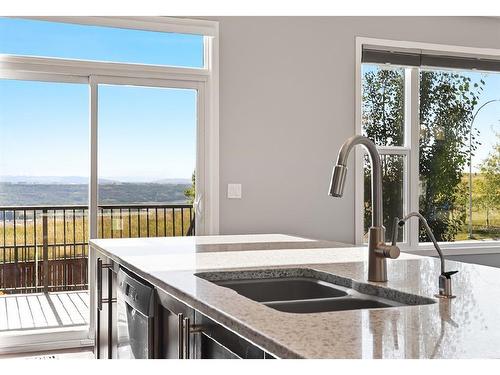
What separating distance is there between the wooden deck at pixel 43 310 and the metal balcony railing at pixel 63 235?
2.2 inches

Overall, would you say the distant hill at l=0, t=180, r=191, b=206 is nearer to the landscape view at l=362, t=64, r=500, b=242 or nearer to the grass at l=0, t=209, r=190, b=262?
the grass at l=0, t=209, r=190, b=262

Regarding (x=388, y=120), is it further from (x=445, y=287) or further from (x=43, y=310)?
(x=445, y=287)

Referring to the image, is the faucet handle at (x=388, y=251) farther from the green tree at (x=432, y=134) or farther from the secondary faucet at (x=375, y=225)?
the green tree at (x=432, y=134)

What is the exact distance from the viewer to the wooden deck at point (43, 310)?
411 centimetres

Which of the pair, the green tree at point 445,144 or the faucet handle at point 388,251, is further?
the green tree at point 445,144

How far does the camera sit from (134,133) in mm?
4320

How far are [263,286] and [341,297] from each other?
0.34m

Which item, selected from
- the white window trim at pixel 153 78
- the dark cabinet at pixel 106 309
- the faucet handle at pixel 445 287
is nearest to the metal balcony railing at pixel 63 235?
the white window trim at pixel 153 78

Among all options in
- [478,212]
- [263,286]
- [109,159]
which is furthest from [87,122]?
[478,212]

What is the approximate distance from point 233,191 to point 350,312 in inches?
124

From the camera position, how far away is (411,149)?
17.0ft

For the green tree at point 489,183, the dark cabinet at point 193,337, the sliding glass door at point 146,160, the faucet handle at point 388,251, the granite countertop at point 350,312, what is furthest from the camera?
the green tree at point 489,183

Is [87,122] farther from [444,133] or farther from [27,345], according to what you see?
[444,133]

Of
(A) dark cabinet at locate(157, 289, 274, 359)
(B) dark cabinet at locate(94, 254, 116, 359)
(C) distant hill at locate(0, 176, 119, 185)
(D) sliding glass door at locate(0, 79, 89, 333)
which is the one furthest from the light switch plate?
(A) dark cabinet at locate(157, 289, 274, 359)
